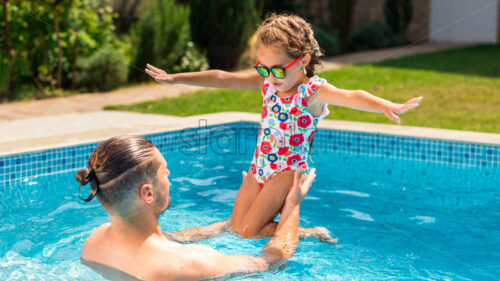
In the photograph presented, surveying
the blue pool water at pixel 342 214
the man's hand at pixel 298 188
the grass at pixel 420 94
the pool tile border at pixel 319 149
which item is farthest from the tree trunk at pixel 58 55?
the man's hand at pixel 298 188

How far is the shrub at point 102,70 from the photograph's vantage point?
32.8 feet

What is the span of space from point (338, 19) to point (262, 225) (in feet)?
42.3

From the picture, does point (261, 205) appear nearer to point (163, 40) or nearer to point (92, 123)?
point (92, 123)

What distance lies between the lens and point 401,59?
1343 centimetres

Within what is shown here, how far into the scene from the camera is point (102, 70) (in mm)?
10078

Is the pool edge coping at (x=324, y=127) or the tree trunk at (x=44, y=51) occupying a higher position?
the tree trunk at (x=44, y=51)

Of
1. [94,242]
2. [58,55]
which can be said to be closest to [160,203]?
[94,242]

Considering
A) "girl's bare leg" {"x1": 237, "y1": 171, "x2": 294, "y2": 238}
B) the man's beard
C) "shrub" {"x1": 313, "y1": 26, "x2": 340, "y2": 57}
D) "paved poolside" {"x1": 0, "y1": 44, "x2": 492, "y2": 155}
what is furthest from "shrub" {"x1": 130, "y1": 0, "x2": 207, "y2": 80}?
the man's beard

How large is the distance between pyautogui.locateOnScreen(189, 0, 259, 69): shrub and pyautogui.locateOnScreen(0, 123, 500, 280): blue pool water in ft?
17.1

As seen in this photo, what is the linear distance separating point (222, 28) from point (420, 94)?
13.9 feet

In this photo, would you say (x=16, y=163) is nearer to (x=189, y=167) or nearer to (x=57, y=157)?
(x=57, y=157)

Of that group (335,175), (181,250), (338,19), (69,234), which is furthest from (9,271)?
(338,19)

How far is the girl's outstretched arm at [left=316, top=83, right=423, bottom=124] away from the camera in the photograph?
10.00ft

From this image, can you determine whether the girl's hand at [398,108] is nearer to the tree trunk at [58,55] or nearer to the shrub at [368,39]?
the tree trunk at [58,55]
